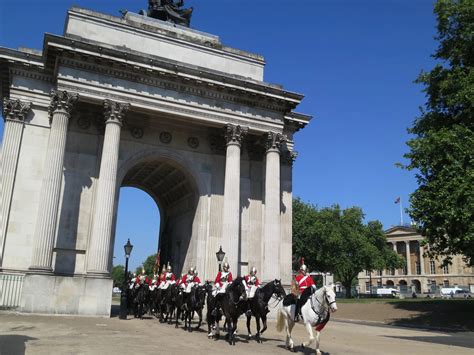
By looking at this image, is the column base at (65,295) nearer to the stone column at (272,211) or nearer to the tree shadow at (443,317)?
the stone column at (272,211)

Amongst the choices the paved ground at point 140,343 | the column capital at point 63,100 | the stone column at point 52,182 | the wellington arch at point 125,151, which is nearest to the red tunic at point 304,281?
the paved ground at point 140,343

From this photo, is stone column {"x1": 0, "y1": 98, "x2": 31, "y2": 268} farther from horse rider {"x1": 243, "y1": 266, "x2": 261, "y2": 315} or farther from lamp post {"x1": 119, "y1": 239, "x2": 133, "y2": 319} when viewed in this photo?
horse rider {"x1": 243, "y1": 266, "x2": 261, "y2": 315}

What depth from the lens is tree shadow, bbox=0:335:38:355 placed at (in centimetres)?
1153

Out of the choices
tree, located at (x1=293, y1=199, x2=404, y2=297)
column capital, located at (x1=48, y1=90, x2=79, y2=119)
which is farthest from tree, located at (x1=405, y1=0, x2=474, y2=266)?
tree, located at (x1=293, y1=199, x2=404, y2=297)

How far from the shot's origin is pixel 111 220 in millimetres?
26125

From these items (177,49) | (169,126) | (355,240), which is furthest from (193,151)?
(355,240)

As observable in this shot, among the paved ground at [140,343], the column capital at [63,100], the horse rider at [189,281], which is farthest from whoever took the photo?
the column capital at [63,100]

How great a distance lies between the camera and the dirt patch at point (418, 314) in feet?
104

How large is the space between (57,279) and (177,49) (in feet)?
59.9

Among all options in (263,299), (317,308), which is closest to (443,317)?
(263,299)

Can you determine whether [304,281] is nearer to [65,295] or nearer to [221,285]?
[221,285]

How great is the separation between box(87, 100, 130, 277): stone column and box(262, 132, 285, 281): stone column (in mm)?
10308

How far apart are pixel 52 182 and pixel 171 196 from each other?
13.5m

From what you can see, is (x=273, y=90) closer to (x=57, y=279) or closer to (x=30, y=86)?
(x=30, y=86)
